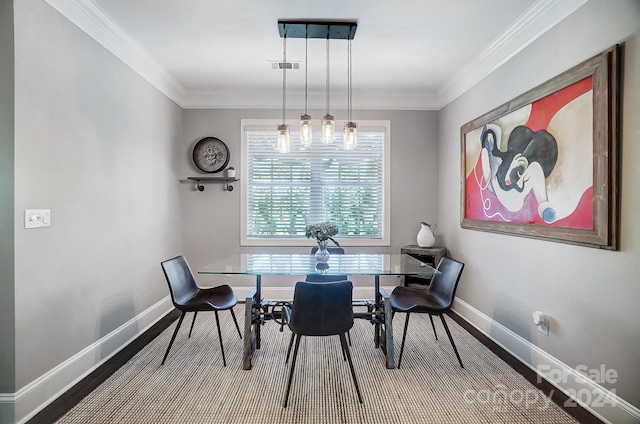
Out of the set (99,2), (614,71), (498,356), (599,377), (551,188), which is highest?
(99,2)

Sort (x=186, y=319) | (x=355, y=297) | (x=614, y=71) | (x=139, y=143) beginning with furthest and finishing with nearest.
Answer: (x=355, y=297)
(x=186, y=319)
(x=139, y=143)
(x=614, y=71)

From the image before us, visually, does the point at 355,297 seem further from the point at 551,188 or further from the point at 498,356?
the point at 551,188

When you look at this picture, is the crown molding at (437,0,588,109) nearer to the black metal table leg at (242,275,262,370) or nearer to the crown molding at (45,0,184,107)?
the black metal table leg at (242,275,262,370)

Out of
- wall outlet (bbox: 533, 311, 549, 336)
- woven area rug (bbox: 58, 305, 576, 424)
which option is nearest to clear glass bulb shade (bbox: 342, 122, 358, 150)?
woven area rug (bbox: 58, 305, 576, 424)

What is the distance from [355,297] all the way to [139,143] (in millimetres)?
3028

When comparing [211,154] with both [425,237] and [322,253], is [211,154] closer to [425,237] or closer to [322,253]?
[322,253]

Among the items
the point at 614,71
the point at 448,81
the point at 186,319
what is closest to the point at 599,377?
the point at 614,71

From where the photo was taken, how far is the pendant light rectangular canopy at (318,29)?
2.40 metres

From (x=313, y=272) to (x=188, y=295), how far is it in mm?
1198

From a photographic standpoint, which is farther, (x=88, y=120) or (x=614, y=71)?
(x=88, y=120)

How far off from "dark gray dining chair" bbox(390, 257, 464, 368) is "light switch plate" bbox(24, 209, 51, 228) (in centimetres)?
243

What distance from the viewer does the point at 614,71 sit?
1641 mm

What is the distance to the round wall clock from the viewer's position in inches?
153

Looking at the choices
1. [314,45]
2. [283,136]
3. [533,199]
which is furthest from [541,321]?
[314,45]
